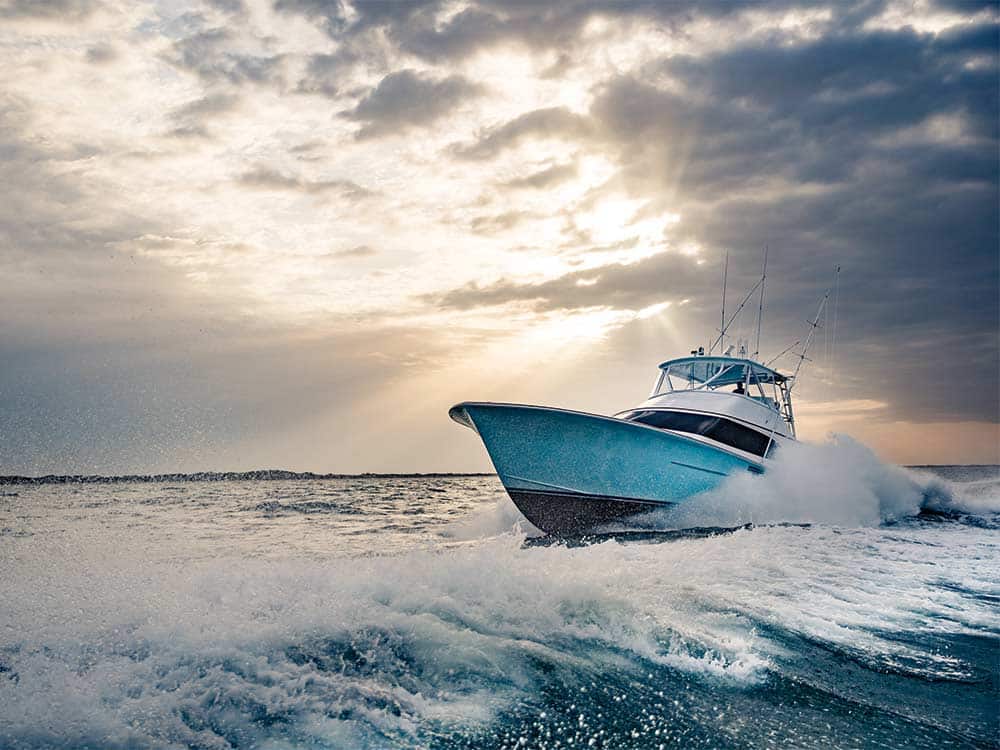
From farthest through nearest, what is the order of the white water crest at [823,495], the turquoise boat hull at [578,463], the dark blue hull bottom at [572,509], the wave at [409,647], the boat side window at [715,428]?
the boat side window at [715,428], the white water crest at [823,495], the dark blue hull bottom at [572,509], the turquoise boat hull at [578,463], the wave at [409,647]

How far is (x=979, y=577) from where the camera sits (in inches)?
309

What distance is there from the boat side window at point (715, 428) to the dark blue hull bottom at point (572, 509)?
7.38 feet

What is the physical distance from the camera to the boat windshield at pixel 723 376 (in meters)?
16.7

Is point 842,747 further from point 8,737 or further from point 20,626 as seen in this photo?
point 20,626

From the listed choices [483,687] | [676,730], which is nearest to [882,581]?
[676,730]

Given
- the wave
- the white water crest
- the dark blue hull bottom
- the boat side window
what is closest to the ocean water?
the wave

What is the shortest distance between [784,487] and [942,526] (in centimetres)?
395

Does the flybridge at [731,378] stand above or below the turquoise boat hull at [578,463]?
above

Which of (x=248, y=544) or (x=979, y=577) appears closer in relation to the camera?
(x=979, y=577)

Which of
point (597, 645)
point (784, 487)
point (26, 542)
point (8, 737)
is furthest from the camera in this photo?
point (784, 487)

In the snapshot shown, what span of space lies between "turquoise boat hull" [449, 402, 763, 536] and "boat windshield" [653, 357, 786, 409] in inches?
172

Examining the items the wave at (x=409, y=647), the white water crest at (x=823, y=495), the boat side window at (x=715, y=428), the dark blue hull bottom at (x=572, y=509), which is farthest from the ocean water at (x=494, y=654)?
the boat side window at (x=715, y=428)

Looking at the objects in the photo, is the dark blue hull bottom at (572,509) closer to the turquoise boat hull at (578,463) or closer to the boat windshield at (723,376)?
the turquoise boat hull at (578,463)

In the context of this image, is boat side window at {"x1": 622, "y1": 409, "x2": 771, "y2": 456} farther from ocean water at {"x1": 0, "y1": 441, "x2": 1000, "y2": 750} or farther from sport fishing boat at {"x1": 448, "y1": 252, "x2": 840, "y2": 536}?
ocean water at {"x1": 0, "y1": 441, "x2": 1000, "y2": 750}
